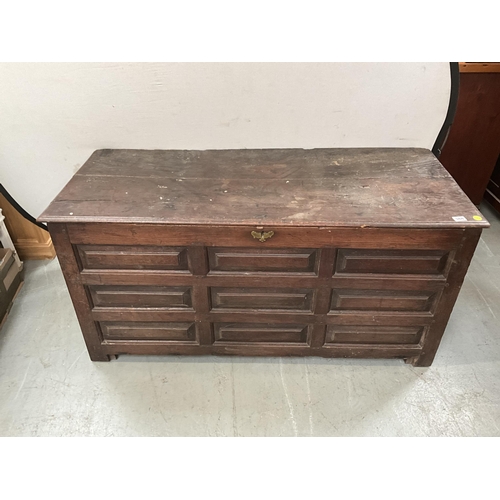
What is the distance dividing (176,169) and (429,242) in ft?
3.57

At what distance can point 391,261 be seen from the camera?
5.20 feet

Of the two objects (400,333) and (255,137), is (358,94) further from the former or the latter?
(400,333)

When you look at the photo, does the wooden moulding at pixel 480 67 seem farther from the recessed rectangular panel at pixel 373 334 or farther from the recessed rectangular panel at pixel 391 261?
the recessed rectangular panel at pixel 373 334

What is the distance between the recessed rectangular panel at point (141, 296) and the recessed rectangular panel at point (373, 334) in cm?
66

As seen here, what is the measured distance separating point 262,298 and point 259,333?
0.21m

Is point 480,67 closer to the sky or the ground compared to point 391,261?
closer to the sky

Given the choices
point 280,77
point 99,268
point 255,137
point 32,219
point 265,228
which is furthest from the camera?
point 32,219

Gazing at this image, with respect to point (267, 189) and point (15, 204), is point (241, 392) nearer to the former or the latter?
point (267, 189)

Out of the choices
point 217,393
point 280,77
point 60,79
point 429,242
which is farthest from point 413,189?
point 60,79

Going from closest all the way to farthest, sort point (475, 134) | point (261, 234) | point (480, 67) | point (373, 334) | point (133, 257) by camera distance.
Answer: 1. point (261, 234)
2. point (133, 257)
3. point (373, 334)
4. point (480, 67)
5. point (475, 134)

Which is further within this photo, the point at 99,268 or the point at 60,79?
the point at 60,79

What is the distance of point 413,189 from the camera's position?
165 centimetres

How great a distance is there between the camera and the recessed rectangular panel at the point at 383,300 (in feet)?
5.55

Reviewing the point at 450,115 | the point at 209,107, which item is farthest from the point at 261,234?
the point at 450,115
